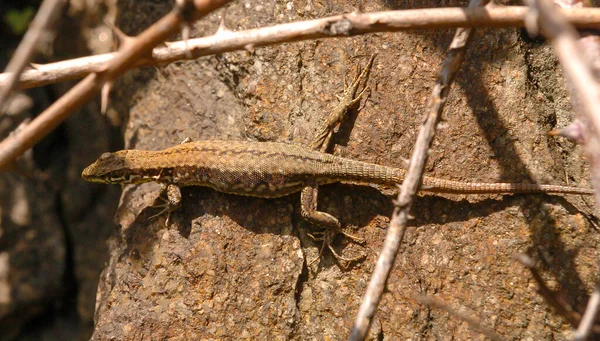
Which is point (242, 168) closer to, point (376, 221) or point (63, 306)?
point (376, 221)

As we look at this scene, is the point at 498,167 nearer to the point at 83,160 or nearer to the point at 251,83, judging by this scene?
the point at 251,83

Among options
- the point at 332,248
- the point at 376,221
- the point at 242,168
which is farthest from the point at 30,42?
the point at 376,221

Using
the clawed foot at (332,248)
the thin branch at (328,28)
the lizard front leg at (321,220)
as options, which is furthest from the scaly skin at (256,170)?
the thin branch at (328,28)

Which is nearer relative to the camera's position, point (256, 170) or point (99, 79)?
point (99, 79)

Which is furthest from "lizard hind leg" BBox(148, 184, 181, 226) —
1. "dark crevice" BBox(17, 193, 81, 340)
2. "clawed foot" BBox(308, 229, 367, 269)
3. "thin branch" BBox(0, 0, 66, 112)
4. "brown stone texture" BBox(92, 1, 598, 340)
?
"thin branch" BBox(0, 0, 66, 112)

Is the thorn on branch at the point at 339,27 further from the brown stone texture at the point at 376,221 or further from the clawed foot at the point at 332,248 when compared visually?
the clawed foot at the point at 332,248
